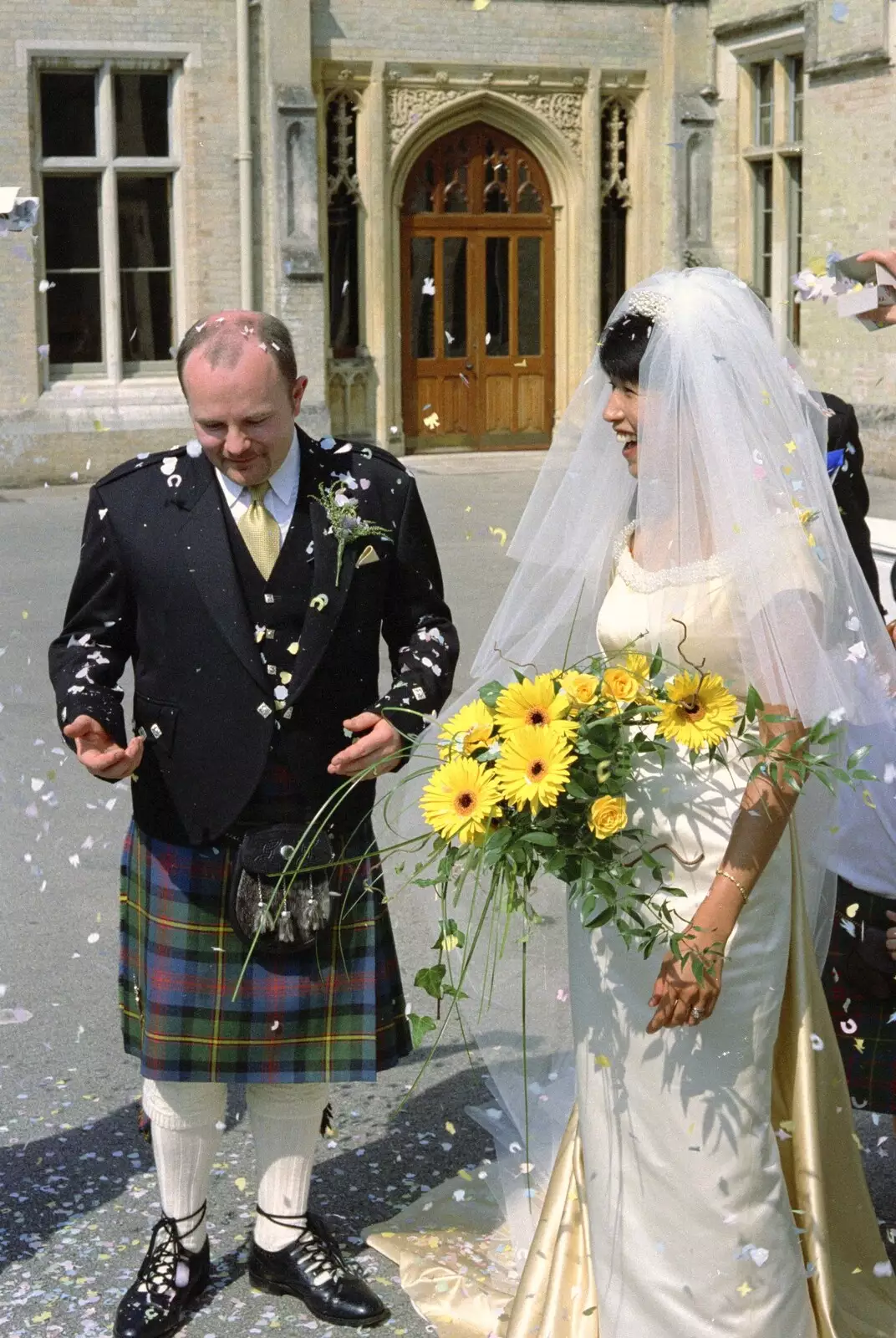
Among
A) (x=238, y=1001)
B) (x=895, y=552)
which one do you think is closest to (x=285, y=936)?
(x=238, y=1001)

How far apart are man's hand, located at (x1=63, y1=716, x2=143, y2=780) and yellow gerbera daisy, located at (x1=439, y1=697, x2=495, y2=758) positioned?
0.60 metres

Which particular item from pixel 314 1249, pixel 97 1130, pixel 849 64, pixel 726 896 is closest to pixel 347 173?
pixel 849 64

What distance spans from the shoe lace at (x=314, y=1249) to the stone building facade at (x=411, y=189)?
550 inches

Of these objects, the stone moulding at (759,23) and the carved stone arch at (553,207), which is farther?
the carved stone arch at (553,207)

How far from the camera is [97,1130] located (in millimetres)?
4254

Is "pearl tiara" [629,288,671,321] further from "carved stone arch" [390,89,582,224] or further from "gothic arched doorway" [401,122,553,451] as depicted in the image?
"gothic arched doorway" [401,122,553,451]

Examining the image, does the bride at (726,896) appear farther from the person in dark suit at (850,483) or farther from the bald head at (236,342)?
the person in dark suit at (850,483)

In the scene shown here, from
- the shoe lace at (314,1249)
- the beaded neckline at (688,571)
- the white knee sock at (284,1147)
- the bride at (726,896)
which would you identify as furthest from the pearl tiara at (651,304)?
the shoe lace at (314,1249)

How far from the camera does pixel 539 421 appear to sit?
19.2 metres

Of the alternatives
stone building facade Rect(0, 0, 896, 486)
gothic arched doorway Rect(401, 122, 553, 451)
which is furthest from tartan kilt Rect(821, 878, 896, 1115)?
gothic arched doorway Rect(401, 122, 553, 451)

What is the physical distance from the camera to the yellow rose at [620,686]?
293 cm

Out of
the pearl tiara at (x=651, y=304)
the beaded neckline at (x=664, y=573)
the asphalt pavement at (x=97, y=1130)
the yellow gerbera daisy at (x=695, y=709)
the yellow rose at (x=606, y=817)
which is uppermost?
the pearl tiara at (x=651, y=304)

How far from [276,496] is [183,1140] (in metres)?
1.25

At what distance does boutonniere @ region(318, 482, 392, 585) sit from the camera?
134 inches
